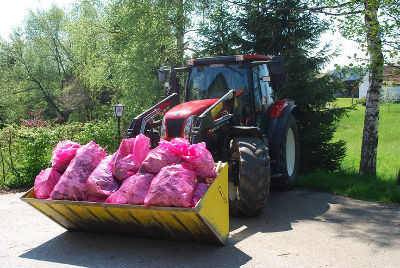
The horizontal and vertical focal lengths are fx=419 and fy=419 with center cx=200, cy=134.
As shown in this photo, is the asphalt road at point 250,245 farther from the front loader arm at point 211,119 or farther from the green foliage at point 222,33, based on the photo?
the green foliage at point 222,33

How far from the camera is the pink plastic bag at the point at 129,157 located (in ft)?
16.4

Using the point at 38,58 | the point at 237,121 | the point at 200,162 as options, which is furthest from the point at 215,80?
the point at 38,58

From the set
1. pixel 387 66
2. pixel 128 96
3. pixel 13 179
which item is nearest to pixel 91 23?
pixel 128 96

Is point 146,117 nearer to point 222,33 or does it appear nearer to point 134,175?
point 134,175

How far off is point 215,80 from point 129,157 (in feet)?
8.90

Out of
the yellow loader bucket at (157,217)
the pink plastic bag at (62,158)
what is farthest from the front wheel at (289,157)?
the pink plastic bag at (62,158)

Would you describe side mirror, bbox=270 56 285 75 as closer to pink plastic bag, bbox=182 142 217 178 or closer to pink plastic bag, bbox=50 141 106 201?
pink plastic bag, bbox=182 142 217 178

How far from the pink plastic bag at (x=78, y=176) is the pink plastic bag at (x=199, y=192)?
4.38 ft

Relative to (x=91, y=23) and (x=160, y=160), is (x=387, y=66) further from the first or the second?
(x=91, y=23)

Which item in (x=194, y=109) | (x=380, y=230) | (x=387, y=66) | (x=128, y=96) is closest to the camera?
(x=380, y=230)

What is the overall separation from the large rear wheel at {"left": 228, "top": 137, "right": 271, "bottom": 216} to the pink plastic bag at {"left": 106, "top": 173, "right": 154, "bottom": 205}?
1.47 m

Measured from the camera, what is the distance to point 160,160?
15.8ft

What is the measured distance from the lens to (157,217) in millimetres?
4570

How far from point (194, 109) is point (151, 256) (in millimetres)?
2496
